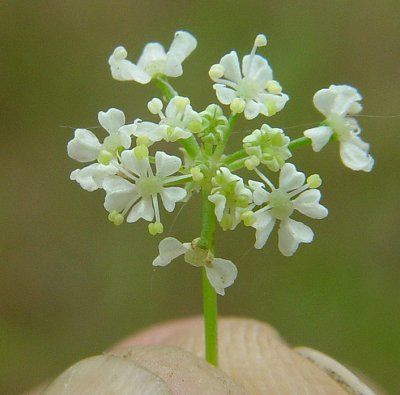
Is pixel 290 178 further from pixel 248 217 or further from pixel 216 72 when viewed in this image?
pixel 216 72

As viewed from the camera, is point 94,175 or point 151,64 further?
point 151,64

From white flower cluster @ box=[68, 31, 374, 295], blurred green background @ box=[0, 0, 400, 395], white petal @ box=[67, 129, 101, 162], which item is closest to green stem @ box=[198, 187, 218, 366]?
white flower cluster @ box=[68, 31, 374, 295]

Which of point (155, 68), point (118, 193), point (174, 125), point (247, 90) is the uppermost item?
point (155, 68)

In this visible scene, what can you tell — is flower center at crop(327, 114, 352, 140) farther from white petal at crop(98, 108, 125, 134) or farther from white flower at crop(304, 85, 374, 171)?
white petal at crop(98, 108, 125, 134)

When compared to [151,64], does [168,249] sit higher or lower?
lower

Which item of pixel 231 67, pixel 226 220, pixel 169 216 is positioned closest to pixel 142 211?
pixel 226 220

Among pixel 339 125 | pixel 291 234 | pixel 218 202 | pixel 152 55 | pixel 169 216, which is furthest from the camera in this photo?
pixel 169 216

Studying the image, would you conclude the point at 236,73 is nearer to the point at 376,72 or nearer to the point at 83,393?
the point at 83,393
